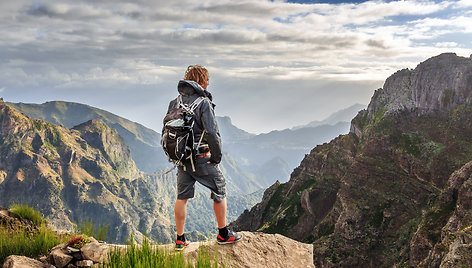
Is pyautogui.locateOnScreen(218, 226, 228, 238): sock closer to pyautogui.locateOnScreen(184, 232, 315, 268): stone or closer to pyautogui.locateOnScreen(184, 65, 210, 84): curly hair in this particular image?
pyautogui.locateOnScreen(184, 232, 315, 268): stone

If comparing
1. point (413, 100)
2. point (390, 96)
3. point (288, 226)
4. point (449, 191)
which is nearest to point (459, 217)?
point (449, 191)

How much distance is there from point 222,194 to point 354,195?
131 m

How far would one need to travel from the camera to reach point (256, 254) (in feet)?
33.1

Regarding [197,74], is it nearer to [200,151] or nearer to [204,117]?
[204,117]

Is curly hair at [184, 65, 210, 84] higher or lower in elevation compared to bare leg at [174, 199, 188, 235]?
higher

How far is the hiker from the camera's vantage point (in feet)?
28.6

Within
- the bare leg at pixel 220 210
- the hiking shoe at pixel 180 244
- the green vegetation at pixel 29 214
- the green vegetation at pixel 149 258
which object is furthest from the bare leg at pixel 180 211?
the green vegetation at pixel 29 214

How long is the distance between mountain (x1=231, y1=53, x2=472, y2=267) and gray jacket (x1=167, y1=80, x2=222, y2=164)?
209ft

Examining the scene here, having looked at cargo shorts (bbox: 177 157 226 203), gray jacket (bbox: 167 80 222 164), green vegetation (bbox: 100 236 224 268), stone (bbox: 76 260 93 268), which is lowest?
stone (bbox: 76 260 93 268)

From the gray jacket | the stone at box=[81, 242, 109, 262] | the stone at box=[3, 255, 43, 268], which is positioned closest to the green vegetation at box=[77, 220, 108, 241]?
the stone at box=[81, 242, 109, 262]

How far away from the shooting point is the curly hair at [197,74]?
9.42 metres

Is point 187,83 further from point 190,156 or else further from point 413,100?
point 413,100

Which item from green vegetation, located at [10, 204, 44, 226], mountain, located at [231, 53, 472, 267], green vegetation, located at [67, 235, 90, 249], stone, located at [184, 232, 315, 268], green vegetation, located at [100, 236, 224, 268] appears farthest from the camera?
mountain, located at [231, 53, 472, 267]

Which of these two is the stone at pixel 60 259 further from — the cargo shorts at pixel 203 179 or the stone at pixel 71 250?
the cargo shorts at pixel 203 179
